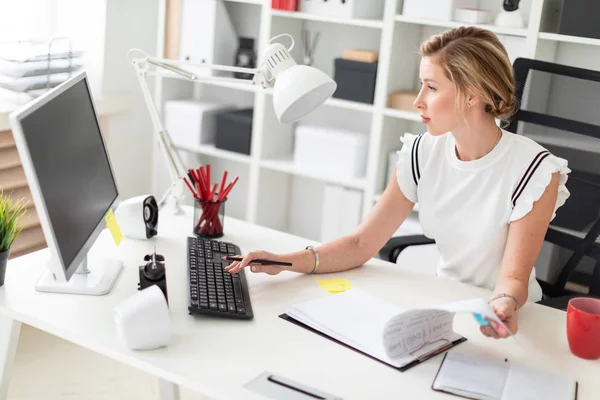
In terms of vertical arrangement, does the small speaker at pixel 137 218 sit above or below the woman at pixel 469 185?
below

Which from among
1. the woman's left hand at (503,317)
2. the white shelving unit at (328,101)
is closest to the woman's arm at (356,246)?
the woman's left hand at (503,317)

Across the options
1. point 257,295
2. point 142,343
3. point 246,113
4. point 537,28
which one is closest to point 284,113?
point 257,295

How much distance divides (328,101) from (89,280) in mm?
1709

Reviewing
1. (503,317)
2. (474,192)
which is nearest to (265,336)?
(503,317)

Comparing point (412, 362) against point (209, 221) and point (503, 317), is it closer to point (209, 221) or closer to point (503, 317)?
point (503, 317)

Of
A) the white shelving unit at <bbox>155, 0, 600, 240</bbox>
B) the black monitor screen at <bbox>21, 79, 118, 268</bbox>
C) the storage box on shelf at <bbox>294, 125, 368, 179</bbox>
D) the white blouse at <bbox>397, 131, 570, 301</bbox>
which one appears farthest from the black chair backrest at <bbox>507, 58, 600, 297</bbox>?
the storage box on shelf at <bbox>294, 125, 368, 179</bbox>

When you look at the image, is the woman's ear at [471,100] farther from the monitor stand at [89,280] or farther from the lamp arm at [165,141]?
the monitor stand at [89,280]

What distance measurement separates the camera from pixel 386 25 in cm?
303

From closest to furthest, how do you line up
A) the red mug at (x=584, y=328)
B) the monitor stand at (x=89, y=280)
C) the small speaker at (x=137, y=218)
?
the red mug at (x=584, y=328) < the monitor stand at (x=89, y=280) < the small speaker at (x=137, y=218)

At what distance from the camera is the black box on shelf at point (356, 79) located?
3.16 m

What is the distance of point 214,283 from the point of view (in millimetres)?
1721

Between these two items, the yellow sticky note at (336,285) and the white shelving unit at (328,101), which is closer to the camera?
the yellow sticky note at (336,285)

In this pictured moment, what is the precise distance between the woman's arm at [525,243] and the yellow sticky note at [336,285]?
323 mm

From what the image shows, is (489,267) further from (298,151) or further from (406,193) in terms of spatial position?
(298,151)
